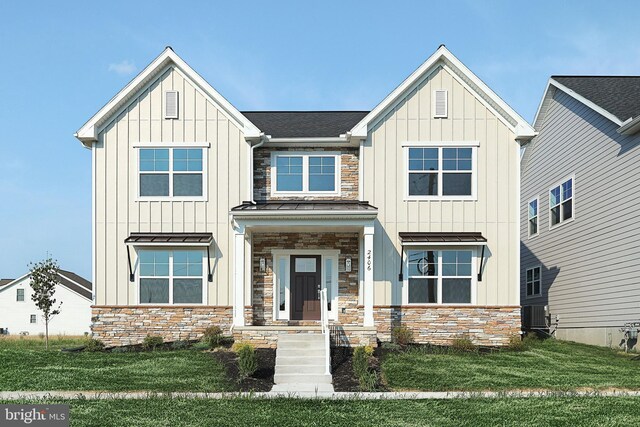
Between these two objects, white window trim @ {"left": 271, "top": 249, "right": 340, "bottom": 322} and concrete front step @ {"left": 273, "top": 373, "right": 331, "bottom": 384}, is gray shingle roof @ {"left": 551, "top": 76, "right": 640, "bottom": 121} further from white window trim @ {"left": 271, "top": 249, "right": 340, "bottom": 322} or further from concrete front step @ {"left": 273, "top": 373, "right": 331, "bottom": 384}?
concrete front step @ {"left": 273, "top": 373, "right": 331, "bottom": 384}

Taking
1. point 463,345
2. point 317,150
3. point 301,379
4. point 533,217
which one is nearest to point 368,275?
point 463,345

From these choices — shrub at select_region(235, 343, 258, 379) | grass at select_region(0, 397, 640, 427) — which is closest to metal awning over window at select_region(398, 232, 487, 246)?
→ shrub at select_region(235, 343, 258, 379)

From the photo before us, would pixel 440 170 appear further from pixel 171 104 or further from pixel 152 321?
pixel 152 321

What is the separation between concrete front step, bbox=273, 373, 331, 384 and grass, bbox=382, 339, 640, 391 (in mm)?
1223

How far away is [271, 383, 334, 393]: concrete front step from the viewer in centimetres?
1267

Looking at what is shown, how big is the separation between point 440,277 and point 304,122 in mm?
6422

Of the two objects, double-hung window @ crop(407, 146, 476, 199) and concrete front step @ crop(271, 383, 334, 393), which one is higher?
double-hung window @ crop(407, 146, 476, 199)

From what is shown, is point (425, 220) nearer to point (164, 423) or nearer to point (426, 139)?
point (426, 139)

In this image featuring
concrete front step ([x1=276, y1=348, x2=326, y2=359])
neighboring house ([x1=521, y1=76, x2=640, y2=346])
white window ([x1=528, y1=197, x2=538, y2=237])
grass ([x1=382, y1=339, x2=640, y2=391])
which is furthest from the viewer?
white window ([x1=528, y1=197, x2=538, y2=237])

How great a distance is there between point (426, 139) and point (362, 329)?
216 inches

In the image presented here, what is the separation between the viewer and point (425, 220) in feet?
60.1

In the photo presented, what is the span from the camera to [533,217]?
25203 mm

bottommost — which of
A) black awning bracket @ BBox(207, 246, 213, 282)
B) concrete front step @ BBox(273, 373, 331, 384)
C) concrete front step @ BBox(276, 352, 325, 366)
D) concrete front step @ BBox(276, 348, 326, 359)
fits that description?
concrete front step @ BBox(273, 373, 331, 384)

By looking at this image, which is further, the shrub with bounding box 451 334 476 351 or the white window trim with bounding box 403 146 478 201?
the white window trim with bounding box 403 146 478 201
